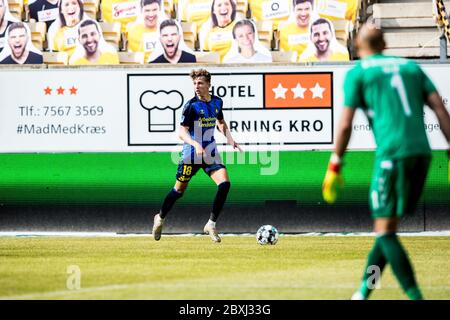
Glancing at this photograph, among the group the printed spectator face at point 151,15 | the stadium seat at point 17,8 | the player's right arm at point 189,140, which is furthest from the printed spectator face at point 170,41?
the player's right arm at point 189,140

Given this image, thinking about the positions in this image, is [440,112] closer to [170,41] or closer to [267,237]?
[267,237]

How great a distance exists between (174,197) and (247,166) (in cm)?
218

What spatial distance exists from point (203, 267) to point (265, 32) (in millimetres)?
9119

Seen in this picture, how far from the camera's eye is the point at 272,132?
57.6 feet

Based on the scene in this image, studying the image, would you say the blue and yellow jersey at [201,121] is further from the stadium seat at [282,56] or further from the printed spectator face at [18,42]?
the printed spectator face at [18,42]

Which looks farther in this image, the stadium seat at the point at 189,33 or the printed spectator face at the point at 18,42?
the stadium seat at the point at 189,33

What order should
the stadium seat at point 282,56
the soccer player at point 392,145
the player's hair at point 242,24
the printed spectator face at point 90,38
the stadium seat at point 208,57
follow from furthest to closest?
the printed spectator face at point 90,38, the player's hair at point 242,24, the stadium seat at point 282,56, the stadium seat at point 208,57, the soccer player at point 392,145

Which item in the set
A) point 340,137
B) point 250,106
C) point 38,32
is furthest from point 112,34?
point 340,137

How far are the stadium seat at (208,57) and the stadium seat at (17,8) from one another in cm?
401

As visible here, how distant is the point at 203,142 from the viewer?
52.1 feet

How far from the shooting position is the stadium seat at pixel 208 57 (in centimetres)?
1950

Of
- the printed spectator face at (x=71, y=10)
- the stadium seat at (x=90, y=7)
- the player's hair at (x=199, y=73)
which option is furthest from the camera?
the stadium seat at (x=90, y=7)

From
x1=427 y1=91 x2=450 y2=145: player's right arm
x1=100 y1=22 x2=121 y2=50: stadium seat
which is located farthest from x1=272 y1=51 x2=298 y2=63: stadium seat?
x1=427 y1=91 x2=450 y2=145: player's right arm

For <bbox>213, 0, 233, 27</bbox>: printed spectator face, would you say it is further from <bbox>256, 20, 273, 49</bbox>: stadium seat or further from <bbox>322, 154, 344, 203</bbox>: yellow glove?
<bbox>322, 154, 344, 203</bbox>: yellow glove
